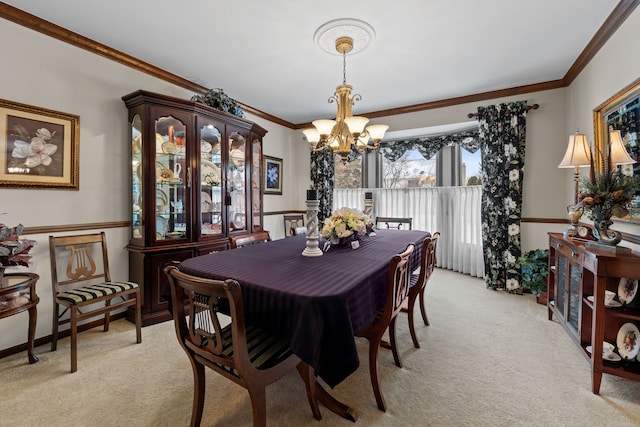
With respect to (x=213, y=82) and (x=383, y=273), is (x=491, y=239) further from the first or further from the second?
(x=213, y=82)

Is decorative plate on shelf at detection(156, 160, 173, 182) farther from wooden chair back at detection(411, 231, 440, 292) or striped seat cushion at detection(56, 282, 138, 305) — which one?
wooden chair back at detection(411, 231, 440, 292)

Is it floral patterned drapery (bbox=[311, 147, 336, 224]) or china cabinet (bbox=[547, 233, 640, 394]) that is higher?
floral patterned drapery (bbox=[311, 147, 336, 224])

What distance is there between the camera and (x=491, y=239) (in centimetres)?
369

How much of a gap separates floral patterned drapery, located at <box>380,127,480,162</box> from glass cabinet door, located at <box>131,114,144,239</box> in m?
3.54

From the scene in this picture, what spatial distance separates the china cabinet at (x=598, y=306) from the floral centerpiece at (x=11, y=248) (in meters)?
3.51

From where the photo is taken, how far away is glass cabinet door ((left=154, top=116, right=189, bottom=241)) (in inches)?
110

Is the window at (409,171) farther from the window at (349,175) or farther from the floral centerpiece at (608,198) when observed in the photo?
the floral centerpiece at (608,198)

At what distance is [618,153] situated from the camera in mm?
2023

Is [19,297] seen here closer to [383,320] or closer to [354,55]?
[383,320]

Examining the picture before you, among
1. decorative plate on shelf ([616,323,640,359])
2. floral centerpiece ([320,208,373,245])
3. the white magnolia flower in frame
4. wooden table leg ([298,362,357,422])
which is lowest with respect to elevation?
wooden table leg ([298,362,357,422])

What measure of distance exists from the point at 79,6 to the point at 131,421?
107 inches

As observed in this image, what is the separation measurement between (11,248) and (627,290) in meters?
3.82

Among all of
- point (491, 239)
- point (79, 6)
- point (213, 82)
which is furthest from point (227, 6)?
point (491, 239)

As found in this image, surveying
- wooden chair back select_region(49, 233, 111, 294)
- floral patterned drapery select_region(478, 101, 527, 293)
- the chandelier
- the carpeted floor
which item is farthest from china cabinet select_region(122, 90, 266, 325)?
floral patterned drapery select_region(478, 101, 527, 293)
